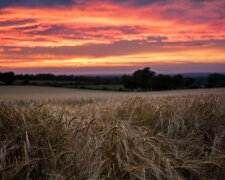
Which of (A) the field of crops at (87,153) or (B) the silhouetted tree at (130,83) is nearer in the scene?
(A) the field of crops at (87,153)

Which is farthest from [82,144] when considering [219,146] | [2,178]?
[219,146]

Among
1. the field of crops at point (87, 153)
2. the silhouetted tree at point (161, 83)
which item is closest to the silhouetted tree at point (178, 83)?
the silhouetted tree at point (161, 83)

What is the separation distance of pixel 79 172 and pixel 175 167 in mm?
1116

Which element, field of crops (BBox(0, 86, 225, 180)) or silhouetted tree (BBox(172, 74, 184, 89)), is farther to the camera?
silhouetted tree (BBox(172, 74, 184, 89))

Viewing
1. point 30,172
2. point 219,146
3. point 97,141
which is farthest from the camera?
point 219,146

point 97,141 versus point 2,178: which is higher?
point 97,141

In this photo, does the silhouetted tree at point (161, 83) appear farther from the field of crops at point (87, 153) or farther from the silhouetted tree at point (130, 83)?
the field of crops at point (87, 153)

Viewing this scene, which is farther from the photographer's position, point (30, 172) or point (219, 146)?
point (219, 146)

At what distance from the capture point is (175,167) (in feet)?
14.8

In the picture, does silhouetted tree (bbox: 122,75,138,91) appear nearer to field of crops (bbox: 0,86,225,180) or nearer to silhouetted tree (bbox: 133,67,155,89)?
silhouetted tree (bbox: 133,67,155,89)

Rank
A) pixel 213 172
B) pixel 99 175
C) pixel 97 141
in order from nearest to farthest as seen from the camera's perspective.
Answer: pixel 99 175 < pixel 97 141 < pixel 213 172

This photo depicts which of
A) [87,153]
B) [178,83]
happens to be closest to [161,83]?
[178,83]

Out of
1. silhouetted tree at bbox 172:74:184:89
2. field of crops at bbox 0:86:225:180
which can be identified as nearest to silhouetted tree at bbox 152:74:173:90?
silhouetted tree at bbox 172:74:184:89

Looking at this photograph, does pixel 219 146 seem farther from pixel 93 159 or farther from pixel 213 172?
pixel 93 159
